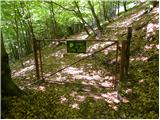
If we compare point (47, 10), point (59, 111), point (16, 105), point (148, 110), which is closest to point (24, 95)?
point (16, 105)

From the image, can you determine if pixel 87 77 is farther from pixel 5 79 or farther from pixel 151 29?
pixel 151 29

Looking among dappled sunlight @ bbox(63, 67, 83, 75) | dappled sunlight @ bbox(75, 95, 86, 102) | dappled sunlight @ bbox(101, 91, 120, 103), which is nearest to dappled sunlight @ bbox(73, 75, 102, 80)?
dappled sunlight @ bbox(63, 67, 83, 75)

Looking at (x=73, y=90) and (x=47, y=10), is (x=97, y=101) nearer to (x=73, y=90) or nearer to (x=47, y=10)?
(x=73, y=90)

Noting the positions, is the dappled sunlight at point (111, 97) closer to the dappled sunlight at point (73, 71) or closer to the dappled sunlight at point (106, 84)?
the dappled sunlight at point (106, 84)

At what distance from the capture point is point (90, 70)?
11.2 metres

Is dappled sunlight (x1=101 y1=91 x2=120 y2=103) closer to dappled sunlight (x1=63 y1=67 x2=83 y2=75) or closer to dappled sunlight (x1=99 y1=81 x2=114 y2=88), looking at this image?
dappled sunlight (x1=99 y1=81 x2=114 y2=88)

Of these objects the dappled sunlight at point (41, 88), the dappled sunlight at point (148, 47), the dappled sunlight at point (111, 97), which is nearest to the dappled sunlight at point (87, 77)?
the dappled sunlight at point (111, 97)

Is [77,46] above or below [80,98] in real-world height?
above

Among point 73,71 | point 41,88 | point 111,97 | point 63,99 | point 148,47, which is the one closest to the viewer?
point 63,99

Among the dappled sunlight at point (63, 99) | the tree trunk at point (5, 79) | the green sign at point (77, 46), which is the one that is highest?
the green sign at point (77, 46)

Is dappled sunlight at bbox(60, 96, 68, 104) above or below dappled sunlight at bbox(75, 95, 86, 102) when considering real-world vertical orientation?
above

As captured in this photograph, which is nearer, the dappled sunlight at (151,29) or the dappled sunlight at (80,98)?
the dappled sunlight at (80,98)

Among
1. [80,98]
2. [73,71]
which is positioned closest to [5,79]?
[80,98]

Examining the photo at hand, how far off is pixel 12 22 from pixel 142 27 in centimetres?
1245
